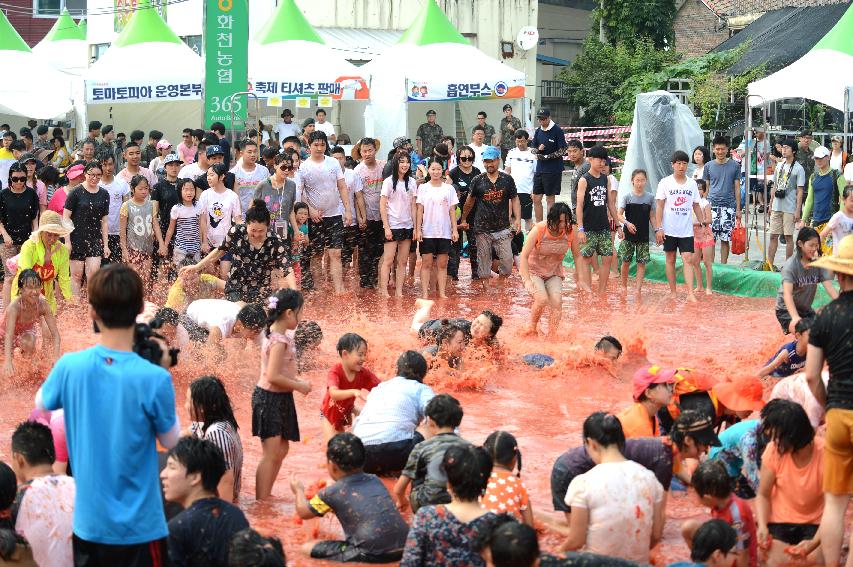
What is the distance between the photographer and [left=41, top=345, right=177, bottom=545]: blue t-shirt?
4.23 metres

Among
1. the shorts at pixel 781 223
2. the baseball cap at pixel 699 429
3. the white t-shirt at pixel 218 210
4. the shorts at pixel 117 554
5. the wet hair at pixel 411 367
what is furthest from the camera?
the shorts at pixel 781 223

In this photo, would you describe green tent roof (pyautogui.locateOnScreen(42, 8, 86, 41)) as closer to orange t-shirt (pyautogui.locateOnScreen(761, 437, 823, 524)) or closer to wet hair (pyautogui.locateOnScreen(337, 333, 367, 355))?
wet hair (pyautogui.locateOnScreen(337, 333, 367, 355))

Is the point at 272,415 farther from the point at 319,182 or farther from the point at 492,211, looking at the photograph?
the point at 492,211

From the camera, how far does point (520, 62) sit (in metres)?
35.9

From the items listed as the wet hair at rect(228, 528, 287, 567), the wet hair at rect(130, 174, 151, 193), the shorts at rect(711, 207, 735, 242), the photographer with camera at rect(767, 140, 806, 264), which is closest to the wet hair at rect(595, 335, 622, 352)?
the wet hair at rect(130, 174, 151, 193)

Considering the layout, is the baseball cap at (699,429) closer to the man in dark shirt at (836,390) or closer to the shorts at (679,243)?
the man in dark shirt at (836,390)

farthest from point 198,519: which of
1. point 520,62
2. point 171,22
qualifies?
point 520,62

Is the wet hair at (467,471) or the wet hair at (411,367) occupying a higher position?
the wet hair at (411,367)

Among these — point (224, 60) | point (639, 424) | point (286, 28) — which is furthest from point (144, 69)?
point (639, 424)

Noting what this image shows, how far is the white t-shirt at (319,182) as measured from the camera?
13766 mm

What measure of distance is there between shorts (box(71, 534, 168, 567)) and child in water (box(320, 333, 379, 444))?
325cm

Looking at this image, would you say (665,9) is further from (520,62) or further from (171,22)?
(171,22)

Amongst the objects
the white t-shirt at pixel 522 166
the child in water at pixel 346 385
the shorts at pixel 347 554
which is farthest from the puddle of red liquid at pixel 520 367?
the white t-shirt at pixel 522 166

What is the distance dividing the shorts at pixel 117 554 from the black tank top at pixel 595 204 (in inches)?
401
